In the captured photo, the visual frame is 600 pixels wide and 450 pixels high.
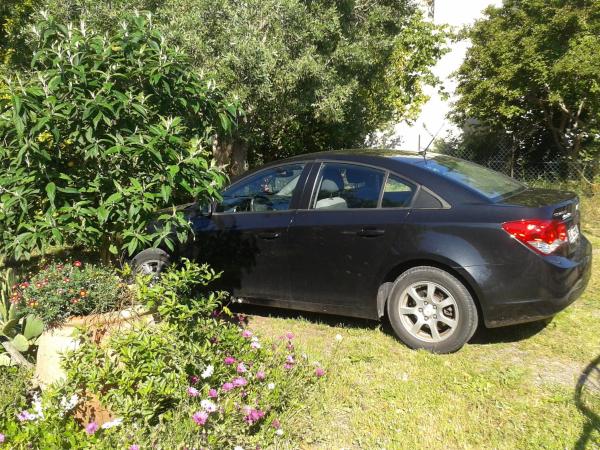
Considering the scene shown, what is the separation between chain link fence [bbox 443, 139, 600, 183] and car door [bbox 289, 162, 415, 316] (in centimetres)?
692

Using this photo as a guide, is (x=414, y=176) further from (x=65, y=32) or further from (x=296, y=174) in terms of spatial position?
(x=65, y=32)

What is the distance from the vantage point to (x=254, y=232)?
15.0 feet

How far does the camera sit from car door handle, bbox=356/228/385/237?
13.2 feet

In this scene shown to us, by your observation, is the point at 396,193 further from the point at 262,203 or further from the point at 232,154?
the point at 232,154

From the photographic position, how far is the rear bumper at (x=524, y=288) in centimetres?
358

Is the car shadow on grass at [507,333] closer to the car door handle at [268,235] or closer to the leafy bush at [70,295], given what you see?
the car door handle at [268,235]

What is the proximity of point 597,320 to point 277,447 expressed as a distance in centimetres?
327

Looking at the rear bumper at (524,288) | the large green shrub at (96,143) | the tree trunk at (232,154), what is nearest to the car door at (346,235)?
the rear bumper at (524,288)

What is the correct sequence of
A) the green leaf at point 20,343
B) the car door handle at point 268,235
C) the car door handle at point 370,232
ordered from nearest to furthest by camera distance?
1. the green leaf at point 20,343
2. the car door handle at point 370,232
3. the car door handle at point 268,235

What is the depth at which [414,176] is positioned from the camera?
13.3ft

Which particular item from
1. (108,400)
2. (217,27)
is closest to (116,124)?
(108,400)

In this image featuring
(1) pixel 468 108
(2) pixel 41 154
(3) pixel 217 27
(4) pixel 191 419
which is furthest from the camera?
(1) pixel 468 108

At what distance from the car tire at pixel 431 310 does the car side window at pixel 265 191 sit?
1.28 meters

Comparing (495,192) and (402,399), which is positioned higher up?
(495,192)
